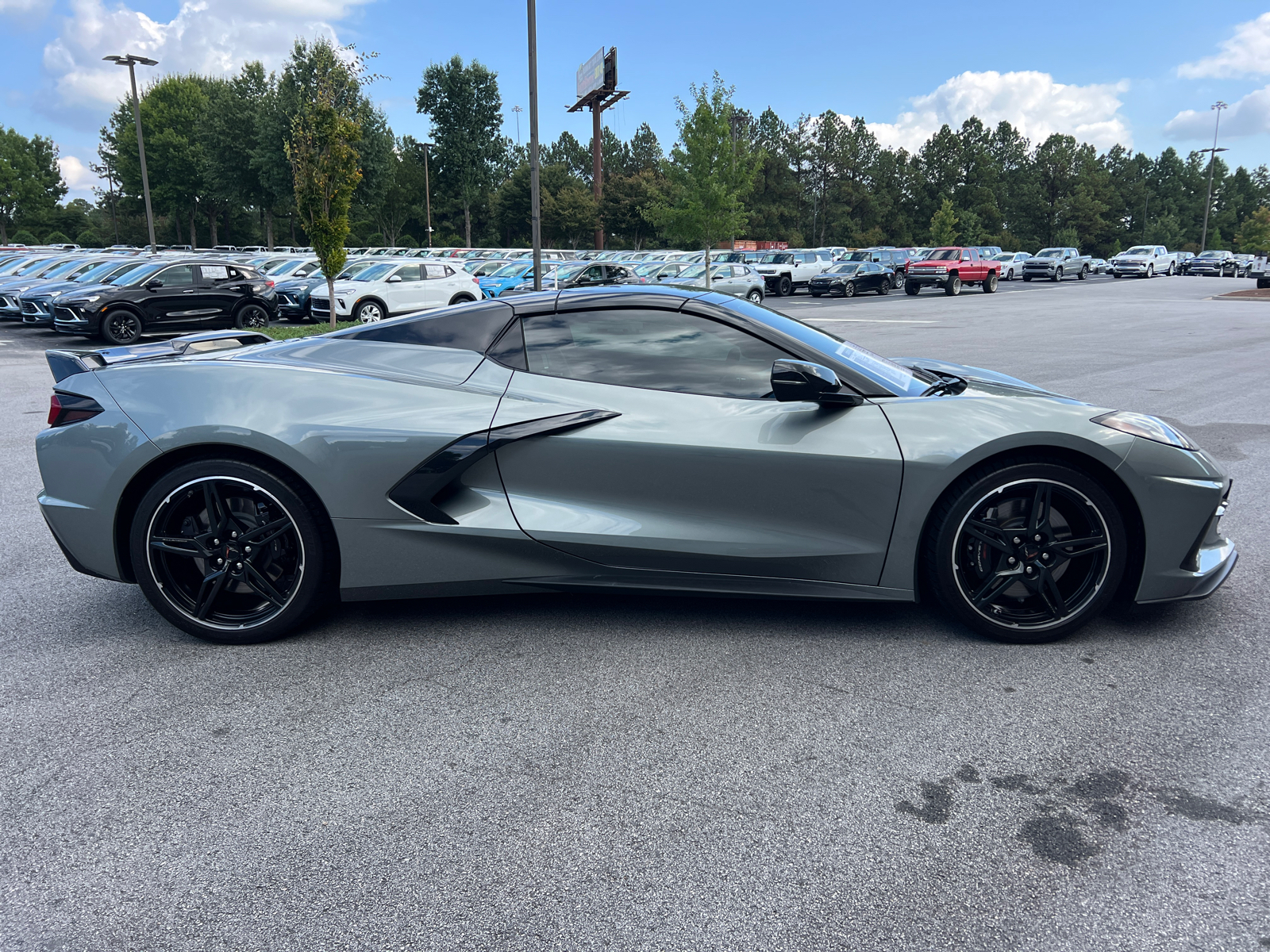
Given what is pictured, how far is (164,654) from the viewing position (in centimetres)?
351

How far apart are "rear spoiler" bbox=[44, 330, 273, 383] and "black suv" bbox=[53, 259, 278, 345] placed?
50.6 feet

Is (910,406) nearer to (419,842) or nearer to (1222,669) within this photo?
(1222,669)

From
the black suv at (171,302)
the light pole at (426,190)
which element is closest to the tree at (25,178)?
the light pole at (426,190)

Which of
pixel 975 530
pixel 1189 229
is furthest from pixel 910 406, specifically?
pixel 1189 229

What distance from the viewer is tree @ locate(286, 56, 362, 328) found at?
55.7 feet

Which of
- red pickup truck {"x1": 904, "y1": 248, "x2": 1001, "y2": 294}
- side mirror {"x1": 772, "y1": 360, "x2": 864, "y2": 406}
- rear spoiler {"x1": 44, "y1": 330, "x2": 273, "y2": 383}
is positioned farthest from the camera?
red pickup truck {"x1": 904, "y1": 248, "x2": 1001, "y2": 294}

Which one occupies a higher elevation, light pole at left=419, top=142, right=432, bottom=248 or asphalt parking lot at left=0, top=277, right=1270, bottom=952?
light pole at left=419, top=142, right=432, bottom=248

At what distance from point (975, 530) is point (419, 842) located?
2269 mm

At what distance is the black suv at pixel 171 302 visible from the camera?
17406 mm

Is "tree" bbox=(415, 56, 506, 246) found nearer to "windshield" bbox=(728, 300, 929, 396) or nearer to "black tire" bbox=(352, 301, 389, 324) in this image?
"black tire" bbox=(352, 301, 389, 324)

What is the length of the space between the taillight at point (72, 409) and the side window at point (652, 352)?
5.74ft

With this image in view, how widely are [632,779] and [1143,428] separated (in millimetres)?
2411

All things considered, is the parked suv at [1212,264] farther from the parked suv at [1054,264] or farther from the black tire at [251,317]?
the black tire at [251,317]

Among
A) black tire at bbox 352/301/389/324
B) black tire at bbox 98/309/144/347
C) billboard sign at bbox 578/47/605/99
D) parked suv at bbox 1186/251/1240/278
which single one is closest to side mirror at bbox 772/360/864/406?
black tire at bbox 98/309/144/347
